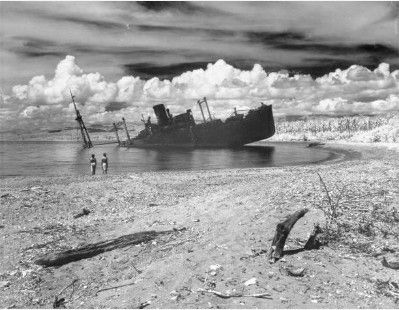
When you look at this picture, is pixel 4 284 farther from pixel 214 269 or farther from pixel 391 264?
pixel 391 264

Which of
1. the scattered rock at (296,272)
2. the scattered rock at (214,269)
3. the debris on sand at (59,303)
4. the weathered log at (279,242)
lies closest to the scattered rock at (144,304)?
the scattered rock at (214,269)

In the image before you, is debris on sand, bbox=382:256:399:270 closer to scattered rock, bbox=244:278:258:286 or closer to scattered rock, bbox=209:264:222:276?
scattered rock, bbox=244:278:258:286

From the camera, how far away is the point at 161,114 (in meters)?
98.2

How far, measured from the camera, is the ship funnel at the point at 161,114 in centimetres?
9725

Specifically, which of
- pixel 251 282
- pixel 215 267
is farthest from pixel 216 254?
pixel 251 282

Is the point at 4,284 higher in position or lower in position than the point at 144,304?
lower

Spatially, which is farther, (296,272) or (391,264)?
(391,264)

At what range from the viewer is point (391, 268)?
284 inches

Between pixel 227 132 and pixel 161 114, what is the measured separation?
18756 millimetres

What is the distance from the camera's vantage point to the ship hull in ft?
292

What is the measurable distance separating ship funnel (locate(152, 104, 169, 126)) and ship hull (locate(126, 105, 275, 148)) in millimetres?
3681

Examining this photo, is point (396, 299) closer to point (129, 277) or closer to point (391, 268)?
point (391, 268)

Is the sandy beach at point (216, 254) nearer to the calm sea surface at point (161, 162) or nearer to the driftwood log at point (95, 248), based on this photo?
the driftwood log at point (95, 248)

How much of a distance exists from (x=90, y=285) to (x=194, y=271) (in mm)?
2443
